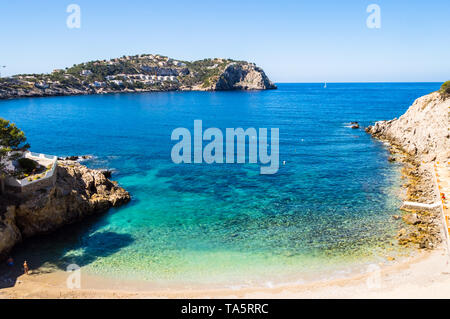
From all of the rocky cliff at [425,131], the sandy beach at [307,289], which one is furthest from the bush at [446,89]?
the sandy beach at [307,289]

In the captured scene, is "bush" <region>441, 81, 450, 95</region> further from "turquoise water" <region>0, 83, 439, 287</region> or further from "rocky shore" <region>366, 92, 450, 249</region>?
"turquoise water" <region>0, 83, 439, 287</region>

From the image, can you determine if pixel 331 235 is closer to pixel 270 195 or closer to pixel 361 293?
pixel 361 293

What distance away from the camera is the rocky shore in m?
33.1

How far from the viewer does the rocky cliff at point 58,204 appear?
30345mm

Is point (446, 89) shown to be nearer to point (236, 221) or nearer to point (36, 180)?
point (236, 221)

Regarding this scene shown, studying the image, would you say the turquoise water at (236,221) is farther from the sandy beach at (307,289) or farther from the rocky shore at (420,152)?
the rocky shore at (420,152)

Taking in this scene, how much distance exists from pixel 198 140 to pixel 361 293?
6092cm

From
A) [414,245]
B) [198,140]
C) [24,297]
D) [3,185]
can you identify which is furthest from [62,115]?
[414,245]

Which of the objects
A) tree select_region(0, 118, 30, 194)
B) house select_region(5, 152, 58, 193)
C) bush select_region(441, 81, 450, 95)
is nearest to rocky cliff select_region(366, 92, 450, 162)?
bush select_region(441, 81, 450, 95)

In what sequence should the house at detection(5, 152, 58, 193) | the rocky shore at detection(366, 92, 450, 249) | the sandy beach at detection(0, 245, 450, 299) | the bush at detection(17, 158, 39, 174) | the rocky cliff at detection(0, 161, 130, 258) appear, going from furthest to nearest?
the bush at detection(17, 158, 39, 174) → the rocky shore at detection(366, 92, 450, 249) → the house at detection(5, 152, 58, 193) → the rocky cliff at detection(0, 161, 130, 258) → the sandy beach at detection(0, 245, 450, 299)

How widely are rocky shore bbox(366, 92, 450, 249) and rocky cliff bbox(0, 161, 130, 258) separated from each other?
34.1 meters

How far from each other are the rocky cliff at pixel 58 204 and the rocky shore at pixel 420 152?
3409 cm

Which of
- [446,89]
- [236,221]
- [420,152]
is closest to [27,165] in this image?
[236,221]

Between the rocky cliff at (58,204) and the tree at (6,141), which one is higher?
the tree at (6,141)
